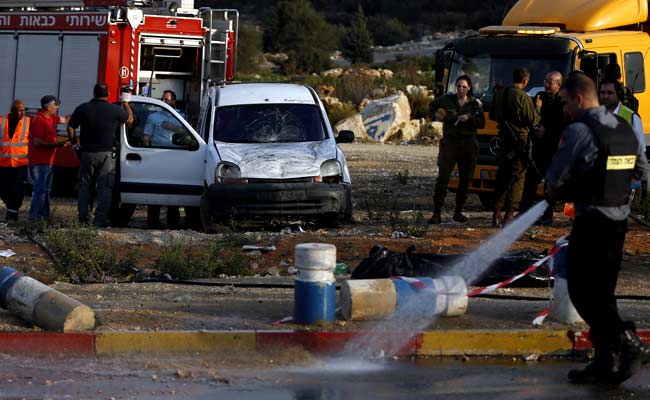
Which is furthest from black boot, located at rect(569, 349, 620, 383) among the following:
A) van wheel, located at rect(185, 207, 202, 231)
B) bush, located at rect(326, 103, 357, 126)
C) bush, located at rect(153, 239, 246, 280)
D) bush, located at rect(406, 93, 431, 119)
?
bush, located at rect(406, 93, 431, 119)

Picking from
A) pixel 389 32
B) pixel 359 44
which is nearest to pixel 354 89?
pixel 359 44

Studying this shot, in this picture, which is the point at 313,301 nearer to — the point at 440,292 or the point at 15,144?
the point at 440,292

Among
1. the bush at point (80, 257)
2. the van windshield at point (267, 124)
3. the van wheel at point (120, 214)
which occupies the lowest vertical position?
the van wheel at point (120, 214)

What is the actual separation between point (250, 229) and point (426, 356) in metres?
7.02

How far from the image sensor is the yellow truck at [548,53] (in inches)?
655

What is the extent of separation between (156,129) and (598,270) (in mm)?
8943

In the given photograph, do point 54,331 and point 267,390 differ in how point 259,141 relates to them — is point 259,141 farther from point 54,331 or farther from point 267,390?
point 267,390

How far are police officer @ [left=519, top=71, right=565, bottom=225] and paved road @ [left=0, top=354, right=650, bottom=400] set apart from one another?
5.89 metres

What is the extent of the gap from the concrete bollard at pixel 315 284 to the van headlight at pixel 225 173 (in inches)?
236

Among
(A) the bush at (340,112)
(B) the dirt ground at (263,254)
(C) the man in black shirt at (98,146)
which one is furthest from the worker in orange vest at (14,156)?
(A) the bush at (340,112)

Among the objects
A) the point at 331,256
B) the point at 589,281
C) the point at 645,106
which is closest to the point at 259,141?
the point at 645,106

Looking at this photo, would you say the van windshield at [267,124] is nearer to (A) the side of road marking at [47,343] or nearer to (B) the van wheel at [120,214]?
(B) the van wheel at [120,214]

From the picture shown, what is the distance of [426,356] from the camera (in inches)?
345

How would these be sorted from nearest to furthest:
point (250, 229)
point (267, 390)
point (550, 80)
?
1. point (267, 390)
2. point (550, 80)
3. point (250, 229)
